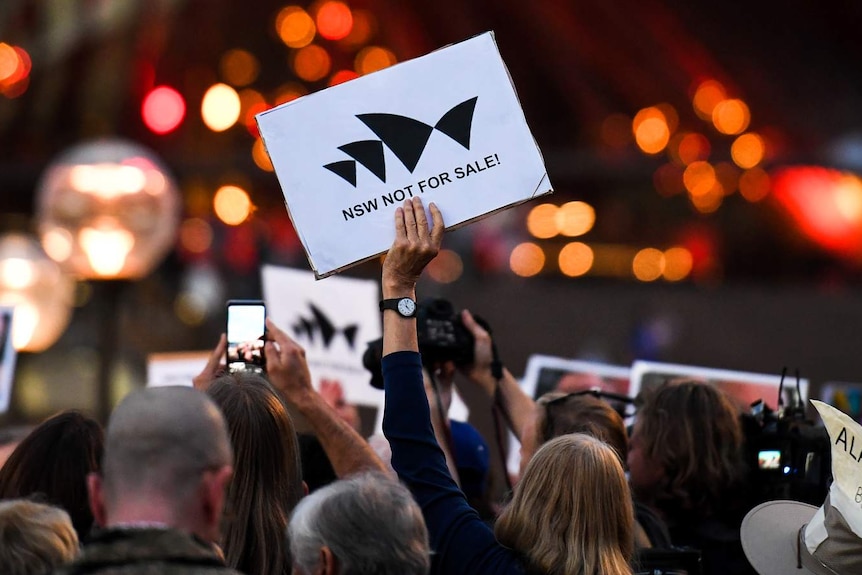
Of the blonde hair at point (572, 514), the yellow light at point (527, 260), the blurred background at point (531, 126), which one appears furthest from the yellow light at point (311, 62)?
the blonde hair at point (572, 514)

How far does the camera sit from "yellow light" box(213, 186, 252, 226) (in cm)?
1920

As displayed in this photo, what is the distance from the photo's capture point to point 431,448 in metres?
2.55

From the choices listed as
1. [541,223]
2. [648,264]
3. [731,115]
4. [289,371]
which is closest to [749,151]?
→ [731,115]

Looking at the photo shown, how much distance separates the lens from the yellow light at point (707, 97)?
54.2ft

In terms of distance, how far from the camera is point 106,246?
26.2 feet

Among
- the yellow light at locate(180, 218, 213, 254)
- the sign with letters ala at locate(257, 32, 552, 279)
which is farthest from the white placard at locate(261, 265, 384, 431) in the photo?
the yellow light at locate(180, 218, 213, 254)

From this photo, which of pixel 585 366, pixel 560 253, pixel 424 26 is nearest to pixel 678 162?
pixel 560 253

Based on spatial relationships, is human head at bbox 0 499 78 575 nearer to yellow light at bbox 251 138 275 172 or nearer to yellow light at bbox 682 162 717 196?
yellow light at bbox 682 162 717 196

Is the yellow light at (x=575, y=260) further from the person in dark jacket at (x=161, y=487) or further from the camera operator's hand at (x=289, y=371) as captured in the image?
the person in dark jacket at (x=161, y=487)

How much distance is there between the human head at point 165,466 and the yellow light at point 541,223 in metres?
14.3

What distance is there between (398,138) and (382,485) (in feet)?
3.34

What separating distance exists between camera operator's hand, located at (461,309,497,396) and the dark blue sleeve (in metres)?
1.21

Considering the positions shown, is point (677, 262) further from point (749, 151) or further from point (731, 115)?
point (731, 115)

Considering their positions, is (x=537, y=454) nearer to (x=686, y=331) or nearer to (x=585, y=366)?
Result: (x=585, y=366)
